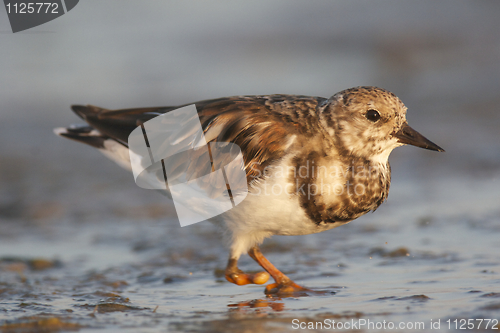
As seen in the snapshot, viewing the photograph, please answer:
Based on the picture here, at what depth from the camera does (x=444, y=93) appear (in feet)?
31.2

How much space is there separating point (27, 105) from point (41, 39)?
3.03m

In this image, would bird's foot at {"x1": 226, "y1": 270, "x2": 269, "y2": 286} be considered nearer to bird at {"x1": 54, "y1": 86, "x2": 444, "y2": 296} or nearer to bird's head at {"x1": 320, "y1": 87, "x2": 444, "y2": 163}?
bird at {"x1": 54, "y1": 86, "x2": 444, "y2": 296}

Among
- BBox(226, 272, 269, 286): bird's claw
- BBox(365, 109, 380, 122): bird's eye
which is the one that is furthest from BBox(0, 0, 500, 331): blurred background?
BBox(365, 109, 380, 122): bird's eye

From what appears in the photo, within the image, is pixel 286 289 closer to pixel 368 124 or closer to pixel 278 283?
pixel 278 283

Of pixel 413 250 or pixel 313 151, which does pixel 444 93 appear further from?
pixel 313 151

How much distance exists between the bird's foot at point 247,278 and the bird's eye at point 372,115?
1.19 metres

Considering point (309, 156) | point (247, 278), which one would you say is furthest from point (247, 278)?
point (309, 156)

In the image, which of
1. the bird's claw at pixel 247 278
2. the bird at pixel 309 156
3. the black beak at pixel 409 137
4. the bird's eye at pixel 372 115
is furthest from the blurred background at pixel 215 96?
the bird's eye at pixel 372 115

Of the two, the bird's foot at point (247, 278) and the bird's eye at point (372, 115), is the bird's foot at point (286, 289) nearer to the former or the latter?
the bird's foot at point (247, 278)

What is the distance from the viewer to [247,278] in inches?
147

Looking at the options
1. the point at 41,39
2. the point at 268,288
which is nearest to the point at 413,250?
the point at 268,288

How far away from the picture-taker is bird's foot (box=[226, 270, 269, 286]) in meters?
3.73

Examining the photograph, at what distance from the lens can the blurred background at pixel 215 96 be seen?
11.8 feet

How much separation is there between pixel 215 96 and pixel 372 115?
6089 millimetres
